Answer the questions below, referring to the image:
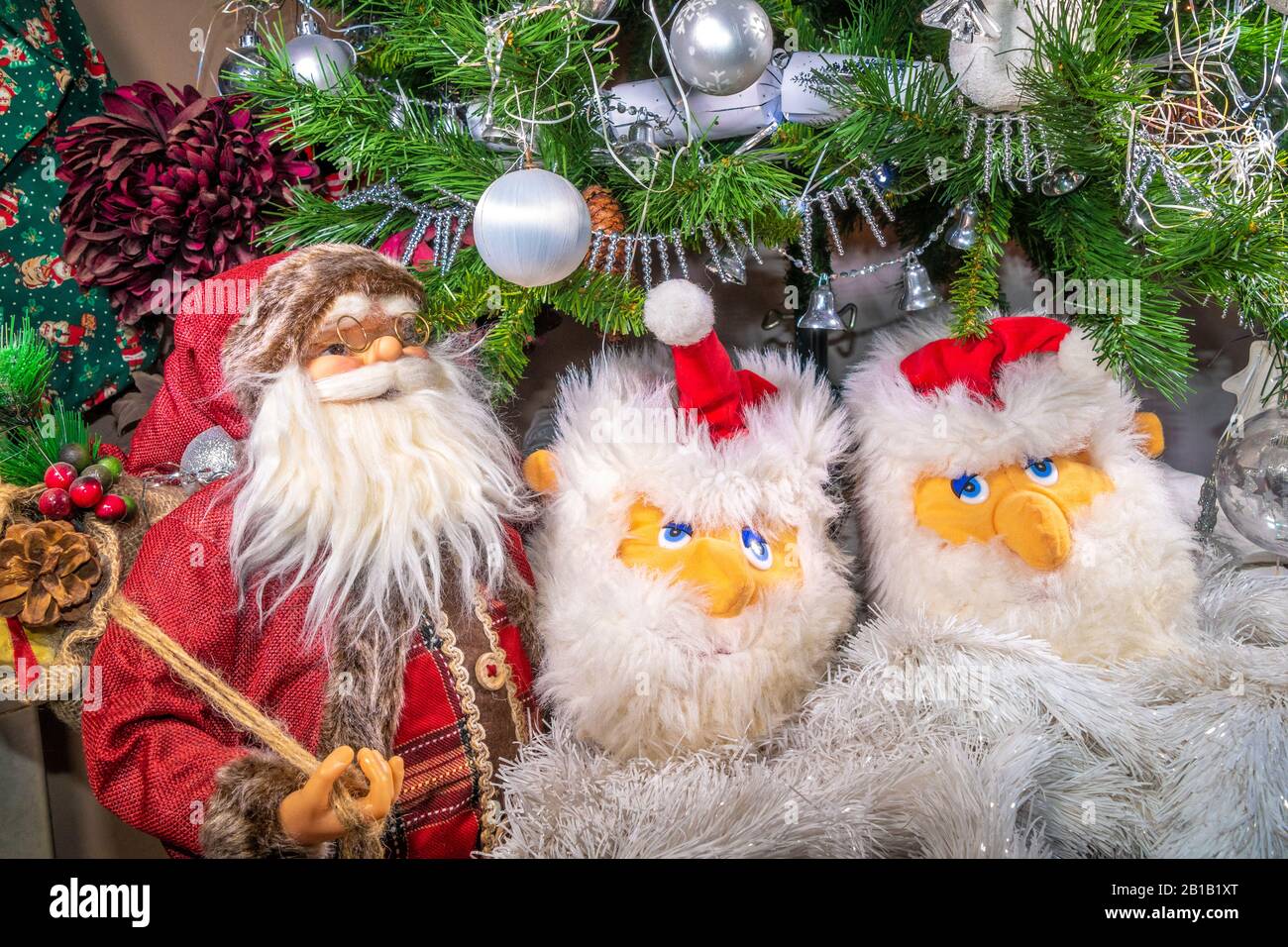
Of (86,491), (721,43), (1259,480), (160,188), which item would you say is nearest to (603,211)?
(721,43)

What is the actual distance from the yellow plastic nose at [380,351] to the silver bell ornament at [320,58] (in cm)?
23

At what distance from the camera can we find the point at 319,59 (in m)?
0.81

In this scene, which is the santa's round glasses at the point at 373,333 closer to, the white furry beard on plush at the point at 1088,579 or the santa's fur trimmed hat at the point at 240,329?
the santa's fur trimmed hat at the point at 240,329

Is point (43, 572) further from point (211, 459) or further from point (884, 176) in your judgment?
point (884, 176)

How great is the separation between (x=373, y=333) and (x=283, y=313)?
0.07 meters

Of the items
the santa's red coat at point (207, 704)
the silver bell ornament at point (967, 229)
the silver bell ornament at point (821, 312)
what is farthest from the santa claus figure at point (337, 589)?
the silver bell ornament at point (967, 229)

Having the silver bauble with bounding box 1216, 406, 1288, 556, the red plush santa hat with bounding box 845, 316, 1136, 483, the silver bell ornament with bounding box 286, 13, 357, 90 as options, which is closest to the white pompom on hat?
the red plush santa hat with bounding box 845, 316, 1136, 483

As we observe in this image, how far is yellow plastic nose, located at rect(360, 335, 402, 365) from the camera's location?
2.54 ft

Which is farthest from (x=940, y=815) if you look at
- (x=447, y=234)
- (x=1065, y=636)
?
(x=447, y=234)

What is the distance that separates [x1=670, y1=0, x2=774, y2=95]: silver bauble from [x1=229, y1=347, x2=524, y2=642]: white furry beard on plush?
0.33 meters

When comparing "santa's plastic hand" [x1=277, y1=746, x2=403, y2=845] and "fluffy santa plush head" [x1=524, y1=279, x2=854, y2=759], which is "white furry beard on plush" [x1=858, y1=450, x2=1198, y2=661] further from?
"santa's plastic hand" [x1=277, y1=746, x2=403, y2=845]

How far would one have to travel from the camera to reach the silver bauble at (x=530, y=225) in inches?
26.7
